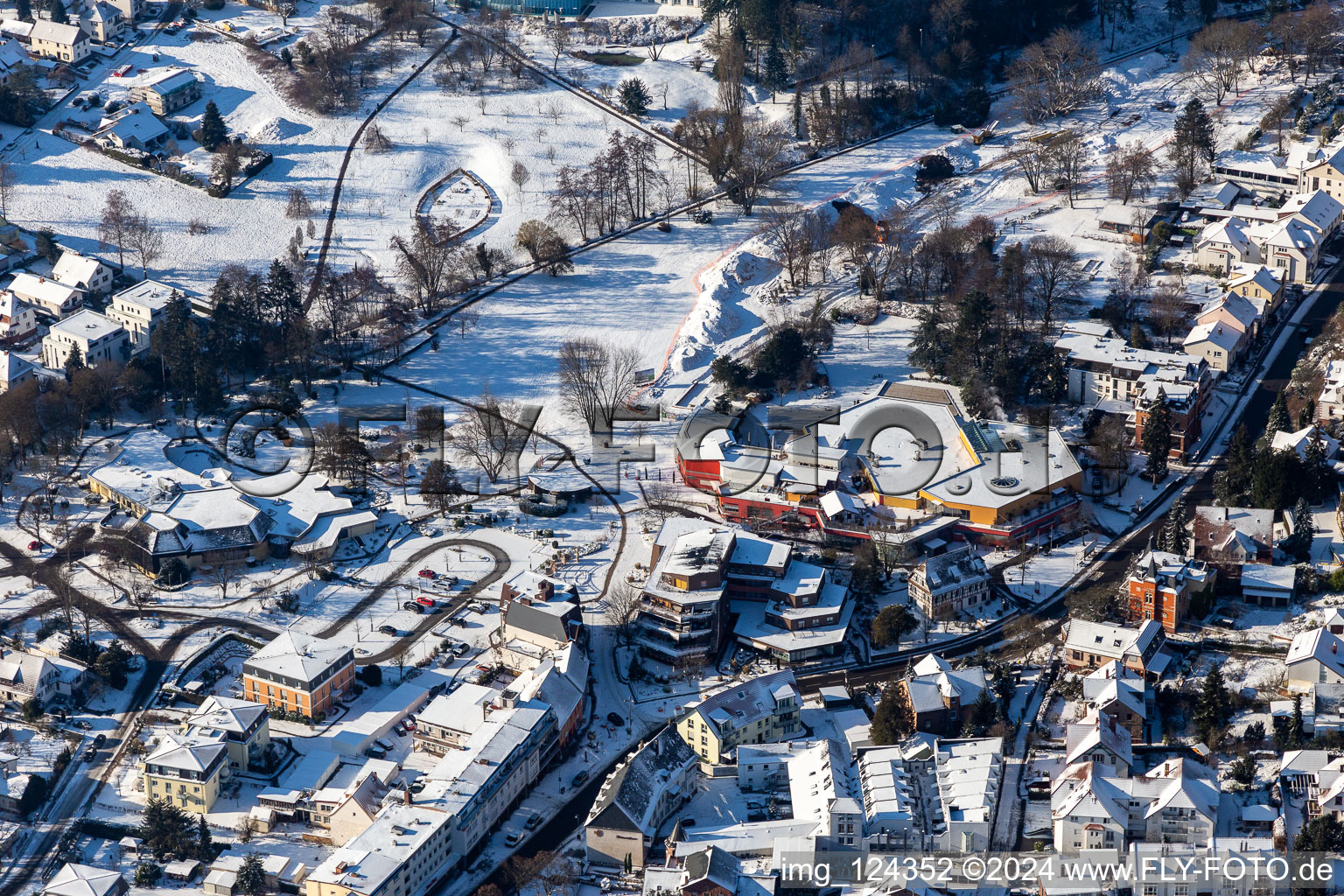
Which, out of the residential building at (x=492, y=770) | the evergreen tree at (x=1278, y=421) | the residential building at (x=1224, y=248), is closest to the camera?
the residential building at (x=492, y=770)

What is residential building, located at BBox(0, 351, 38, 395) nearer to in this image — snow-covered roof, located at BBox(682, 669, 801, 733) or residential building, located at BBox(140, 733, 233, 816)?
residential building, located at BBox(140, 733, 233, 816)

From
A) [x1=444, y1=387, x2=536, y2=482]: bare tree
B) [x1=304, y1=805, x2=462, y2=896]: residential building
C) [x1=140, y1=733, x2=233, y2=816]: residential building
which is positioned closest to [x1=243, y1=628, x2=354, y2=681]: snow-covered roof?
[x1=140, y1=733, x2=233, y2=816]: residential building

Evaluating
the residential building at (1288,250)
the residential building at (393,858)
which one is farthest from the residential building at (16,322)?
the residential building at (1288,250)

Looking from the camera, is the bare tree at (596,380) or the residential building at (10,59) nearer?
the bare tree at (596,380)

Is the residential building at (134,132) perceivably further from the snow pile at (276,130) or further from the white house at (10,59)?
the white house at (10,59)

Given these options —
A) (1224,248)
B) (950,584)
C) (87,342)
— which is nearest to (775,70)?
(1224,248)
